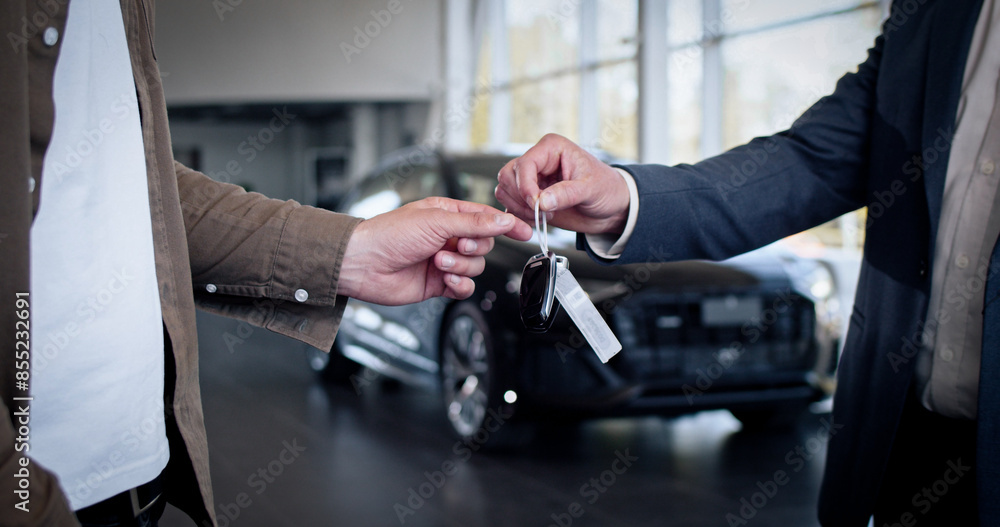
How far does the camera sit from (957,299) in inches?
43.0

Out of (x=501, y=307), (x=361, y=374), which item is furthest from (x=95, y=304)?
(x=361, y=374)

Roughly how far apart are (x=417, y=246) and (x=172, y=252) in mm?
355

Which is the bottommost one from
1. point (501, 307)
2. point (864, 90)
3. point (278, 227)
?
point (501, 307)

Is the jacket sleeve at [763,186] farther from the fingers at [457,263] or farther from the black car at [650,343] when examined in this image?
the black car at [650,343]

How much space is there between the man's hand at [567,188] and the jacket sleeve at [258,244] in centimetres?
27

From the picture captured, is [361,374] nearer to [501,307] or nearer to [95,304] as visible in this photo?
[501,307]

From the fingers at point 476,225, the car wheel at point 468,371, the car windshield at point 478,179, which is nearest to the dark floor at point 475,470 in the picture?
the car wheel at point 468,371

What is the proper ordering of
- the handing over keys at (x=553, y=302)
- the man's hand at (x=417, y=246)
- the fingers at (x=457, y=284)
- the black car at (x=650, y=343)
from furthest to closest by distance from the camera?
the black car at (x=650, y=343) → the fingers at (x=457, y=284) → the man's hand at (x=417, y=246) → the handing over keys at (x=553, y=302)

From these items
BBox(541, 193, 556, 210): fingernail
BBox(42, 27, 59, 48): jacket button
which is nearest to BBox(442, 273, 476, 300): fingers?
BBox(541, 193, 556, 210): fingernail

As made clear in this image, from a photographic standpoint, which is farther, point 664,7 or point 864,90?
point 664,7

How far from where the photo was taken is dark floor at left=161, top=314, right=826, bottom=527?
8.32ft

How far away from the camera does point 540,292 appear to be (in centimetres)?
105

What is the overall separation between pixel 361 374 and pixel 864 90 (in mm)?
3751

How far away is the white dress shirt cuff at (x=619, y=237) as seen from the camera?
4.00 ft
